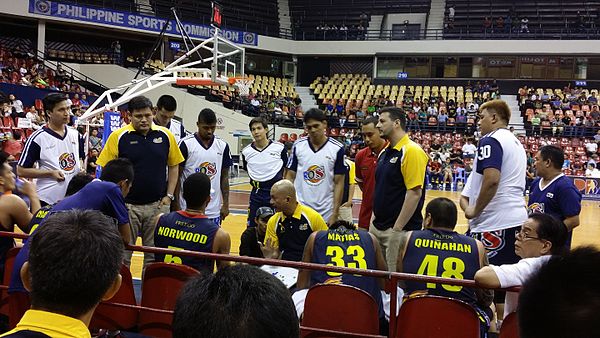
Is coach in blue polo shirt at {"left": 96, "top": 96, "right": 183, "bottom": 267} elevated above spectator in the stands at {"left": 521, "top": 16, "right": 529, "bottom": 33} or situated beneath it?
situated beneath

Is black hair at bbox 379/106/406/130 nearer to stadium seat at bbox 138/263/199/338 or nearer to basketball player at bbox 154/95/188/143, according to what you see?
basketball player at bbox 154/95/188/143

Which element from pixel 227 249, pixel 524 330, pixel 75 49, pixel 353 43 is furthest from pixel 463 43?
pixel 524 330

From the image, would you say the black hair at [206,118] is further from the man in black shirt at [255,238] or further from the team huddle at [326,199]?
the man in black shirt at [255,238]

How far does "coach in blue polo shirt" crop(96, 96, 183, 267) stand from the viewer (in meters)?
4.66

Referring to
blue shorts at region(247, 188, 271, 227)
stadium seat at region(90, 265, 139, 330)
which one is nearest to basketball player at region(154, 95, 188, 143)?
blue shorts at region(247, 188, 271, 227)

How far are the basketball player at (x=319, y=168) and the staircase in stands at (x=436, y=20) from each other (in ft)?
89.0

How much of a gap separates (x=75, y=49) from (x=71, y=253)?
3004 centimetres

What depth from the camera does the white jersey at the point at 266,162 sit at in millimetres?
6098

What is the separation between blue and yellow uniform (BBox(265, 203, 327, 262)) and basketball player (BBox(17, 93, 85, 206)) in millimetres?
2008

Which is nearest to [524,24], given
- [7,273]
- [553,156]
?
[553,156]

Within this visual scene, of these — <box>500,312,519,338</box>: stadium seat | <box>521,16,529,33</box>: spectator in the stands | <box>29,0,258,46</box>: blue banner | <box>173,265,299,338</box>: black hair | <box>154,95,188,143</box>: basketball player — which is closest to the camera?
<box>173,265,299,338</box>: black hair

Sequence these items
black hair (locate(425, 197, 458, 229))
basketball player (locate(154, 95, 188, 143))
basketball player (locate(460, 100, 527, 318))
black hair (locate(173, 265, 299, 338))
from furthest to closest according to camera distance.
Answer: basketball player (locate(154, 95, 188, 143)) → basketball player (locate(460, 100, 527, 318)) → black hair (locate(425, 197, 458, 229)) → black hair (locate(173, 265, 299, 338))

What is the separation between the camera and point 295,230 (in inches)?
175

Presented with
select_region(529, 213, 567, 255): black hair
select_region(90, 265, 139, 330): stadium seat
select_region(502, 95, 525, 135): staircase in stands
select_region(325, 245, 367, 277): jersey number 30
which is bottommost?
select_region(90, 265, 139, 330): stadium seat
